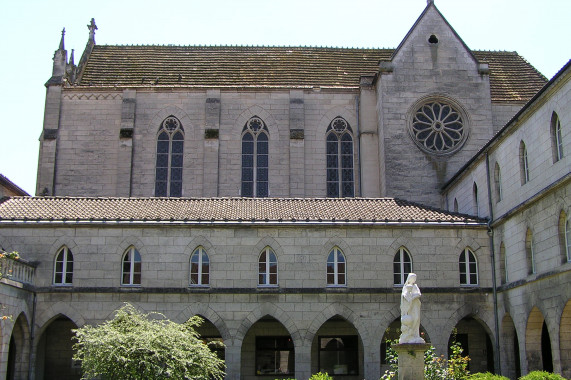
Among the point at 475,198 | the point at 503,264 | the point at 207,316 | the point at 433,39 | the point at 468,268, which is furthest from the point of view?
the point at 433,39

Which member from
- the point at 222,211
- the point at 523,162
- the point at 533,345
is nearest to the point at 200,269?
the point at 222,211

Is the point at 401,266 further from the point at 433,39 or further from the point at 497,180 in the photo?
the point at 433,39

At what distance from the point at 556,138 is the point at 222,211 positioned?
46.1 ft

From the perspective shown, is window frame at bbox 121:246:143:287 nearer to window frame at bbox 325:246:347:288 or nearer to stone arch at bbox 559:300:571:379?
window frame at bbox 325:246:347:288

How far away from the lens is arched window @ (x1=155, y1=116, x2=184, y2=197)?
39156mm

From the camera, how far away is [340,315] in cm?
2955

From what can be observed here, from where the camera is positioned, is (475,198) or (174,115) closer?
(475,198)

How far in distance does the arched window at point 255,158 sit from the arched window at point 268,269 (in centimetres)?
914

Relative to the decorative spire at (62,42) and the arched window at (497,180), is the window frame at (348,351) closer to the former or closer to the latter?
the arched window at (497,180)

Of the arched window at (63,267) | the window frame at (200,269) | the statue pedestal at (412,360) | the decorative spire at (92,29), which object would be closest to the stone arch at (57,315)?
the arched window at (63,267)

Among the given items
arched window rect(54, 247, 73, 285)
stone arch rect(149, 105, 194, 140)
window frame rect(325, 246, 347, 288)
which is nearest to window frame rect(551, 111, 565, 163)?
window frame rect(325, 246, 347, 288)

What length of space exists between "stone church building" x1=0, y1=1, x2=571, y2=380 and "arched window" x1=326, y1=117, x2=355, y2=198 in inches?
3.3

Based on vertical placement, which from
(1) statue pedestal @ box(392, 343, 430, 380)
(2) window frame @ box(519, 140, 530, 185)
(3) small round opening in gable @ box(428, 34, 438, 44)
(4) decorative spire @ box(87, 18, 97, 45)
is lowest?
(1) statue pedestal @ box(392, 343, 430, 380)

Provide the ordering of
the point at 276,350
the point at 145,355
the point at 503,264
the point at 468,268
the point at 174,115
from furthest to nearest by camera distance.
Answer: the point at 174,115 < the point at 276,350 < the point at 468,268 < the point at 503,264 < the point at 145,355
